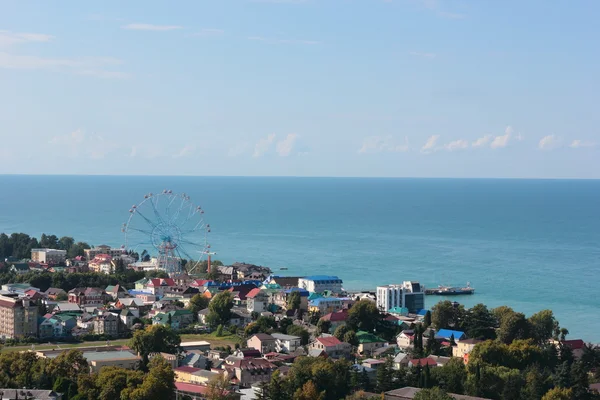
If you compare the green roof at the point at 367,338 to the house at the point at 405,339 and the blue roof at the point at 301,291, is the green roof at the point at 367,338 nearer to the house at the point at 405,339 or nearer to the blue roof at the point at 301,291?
the house at the point at 405,339

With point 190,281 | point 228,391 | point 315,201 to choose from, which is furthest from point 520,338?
point 315,201

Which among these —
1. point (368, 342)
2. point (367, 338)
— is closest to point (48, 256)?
point (367, 338)

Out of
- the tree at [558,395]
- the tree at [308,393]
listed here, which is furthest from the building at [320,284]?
the tree at [558,395]

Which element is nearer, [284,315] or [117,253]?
[284,315]

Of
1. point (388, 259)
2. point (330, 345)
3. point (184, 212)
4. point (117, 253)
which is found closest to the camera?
point (330, 345)

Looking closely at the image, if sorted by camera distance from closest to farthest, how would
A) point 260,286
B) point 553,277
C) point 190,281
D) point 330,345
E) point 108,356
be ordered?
point 108,356 → point 330,345 → point 260,286 → point 190,281 → point 553,277

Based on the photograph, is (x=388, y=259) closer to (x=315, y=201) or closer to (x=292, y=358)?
(x=292, y=358)

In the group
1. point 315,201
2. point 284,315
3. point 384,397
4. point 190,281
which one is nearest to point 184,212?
point 315,201
